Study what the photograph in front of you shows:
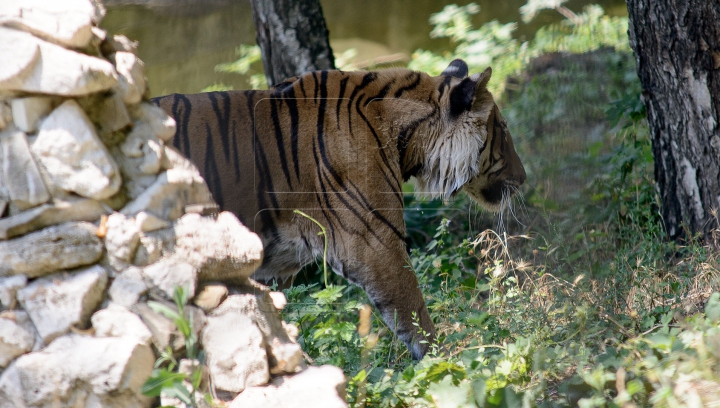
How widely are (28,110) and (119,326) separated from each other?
0.74 meters

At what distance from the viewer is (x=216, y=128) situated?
3.88 m

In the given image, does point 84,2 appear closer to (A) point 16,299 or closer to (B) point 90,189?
(B) point 90,189

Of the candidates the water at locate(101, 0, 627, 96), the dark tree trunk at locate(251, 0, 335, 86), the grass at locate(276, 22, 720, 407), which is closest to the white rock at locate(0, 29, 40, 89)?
the grass at locate(276, 22, 720, 407)

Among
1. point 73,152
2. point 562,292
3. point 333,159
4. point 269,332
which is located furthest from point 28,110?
point 562,292

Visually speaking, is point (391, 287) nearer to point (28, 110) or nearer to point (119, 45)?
point (119, 45)

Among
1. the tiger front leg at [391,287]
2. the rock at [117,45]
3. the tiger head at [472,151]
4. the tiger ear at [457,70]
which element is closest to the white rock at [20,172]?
the rock at [117,45]

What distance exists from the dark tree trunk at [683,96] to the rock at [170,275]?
2.98 m

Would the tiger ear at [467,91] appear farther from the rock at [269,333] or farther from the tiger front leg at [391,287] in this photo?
the rock at [269,333]

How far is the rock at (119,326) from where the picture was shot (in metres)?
2.13

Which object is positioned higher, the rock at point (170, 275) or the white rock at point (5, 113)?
the white rock at point (5, 113)

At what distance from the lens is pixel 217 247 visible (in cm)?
240

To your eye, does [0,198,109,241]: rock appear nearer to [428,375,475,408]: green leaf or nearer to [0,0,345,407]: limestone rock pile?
[0,0,345,407]: limestone rock pile

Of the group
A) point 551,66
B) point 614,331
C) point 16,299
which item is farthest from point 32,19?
point 551,66

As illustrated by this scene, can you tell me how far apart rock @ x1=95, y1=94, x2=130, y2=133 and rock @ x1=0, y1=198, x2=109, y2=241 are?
271 mm
